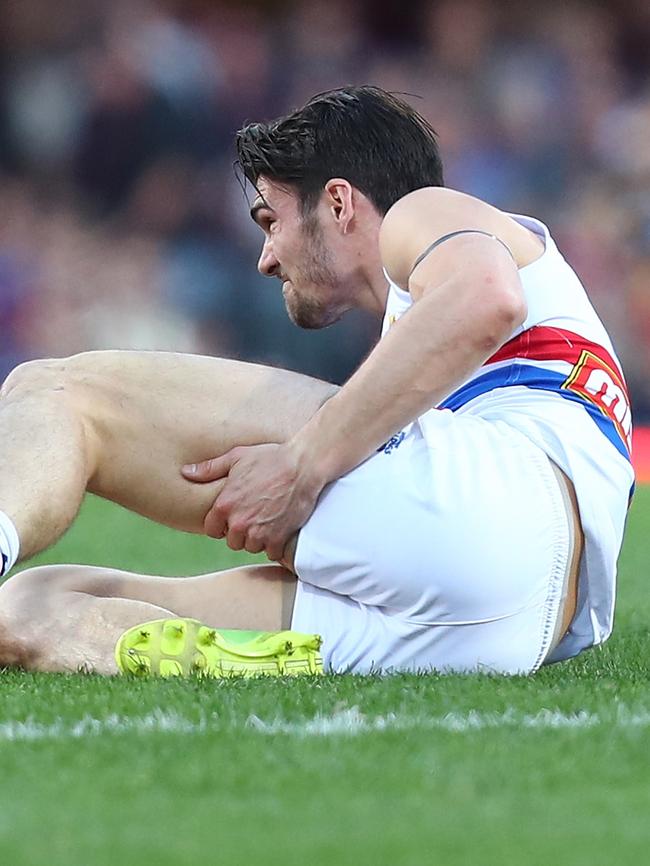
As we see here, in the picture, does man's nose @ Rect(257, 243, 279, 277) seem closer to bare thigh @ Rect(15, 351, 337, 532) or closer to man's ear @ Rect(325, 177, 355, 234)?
man's ear @ Rect(325, 177, 355, 234)

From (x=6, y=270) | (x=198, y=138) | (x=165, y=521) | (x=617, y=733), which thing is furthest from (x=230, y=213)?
(x=617, y=733)

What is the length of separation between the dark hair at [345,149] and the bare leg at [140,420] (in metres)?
0.57

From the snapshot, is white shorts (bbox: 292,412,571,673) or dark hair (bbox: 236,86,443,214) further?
dark hair (bbox: 236,86,443,214)

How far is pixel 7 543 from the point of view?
2396 millimetres

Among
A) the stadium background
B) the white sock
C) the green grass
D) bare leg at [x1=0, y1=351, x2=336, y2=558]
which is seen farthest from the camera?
the stadium background

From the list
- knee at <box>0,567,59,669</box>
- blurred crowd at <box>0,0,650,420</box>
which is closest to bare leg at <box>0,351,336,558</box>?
knee at <box>0,567,59,669</box>

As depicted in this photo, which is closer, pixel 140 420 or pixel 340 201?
pixel 140 420

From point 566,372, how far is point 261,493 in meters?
0.56

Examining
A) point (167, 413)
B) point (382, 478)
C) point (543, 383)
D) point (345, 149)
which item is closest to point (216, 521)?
point (167, 413)

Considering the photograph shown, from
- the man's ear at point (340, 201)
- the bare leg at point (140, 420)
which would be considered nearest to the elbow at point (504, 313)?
the bare leg at point (140, 420)

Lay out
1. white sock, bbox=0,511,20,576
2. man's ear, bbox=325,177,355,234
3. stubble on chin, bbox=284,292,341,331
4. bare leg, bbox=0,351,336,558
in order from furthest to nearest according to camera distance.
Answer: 1. stubble on chin, bbox=284,292,341,331
2. man's ear, bbox=325,177,355,234
3. bare leg, bbox=0,351,336,558
4. white sock, bbox=0,511,20,576

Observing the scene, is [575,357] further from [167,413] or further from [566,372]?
[167,413]

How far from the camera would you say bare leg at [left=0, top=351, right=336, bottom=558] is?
2.51 m

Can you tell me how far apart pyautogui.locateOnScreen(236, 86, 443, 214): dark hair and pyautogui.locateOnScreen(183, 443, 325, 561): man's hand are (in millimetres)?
712
